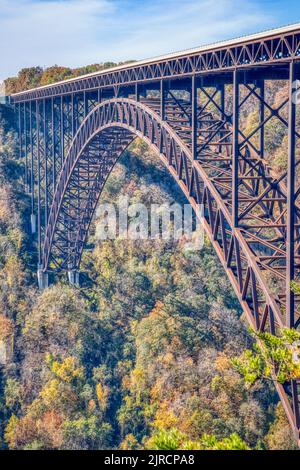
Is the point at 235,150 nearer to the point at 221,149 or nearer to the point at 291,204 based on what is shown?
the point at 291,204

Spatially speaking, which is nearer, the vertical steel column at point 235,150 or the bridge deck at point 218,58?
the bridge deck at point 218,58

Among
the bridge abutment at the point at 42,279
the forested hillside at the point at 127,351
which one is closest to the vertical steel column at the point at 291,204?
the forested hillside at the point at 127,351

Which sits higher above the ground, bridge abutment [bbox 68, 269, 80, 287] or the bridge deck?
the bridge deck

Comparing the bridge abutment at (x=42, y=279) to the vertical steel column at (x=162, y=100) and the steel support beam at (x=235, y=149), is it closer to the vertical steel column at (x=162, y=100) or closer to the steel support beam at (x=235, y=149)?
the vertical steel column at (x=162, y=100)

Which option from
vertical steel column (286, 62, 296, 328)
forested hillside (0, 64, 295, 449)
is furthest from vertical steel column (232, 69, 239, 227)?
forested hillside (0, 64, 295, 449)

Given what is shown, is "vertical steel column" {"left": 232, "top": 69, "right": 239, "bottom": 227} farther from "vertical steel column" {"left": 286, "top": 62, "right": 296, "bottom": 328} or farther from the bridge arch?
"vertical steel column" {"left": 286, "top": 62, "right": 296, "bottom": 328}
